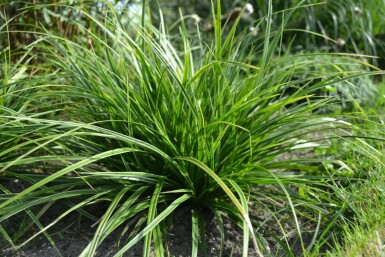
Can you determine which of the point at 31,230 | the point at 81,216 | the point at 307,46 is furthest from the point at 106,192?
the point at 307,46

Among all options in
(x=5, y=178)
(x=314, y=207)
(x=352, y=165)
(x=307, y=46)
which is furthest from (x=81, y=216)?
(x=307, y=46)

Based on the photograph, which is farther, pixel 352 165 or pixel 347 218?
pixel 352 165

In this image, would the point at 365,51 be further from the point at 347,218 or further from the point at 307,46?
the point at 347,218

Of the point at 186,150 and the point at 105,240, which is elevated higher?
the point at 186,150

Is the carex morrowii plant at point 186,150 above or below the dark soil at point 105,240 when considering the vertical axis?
above

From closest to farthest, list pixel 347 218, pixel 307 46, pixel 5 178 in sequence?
1. pixel 347 218
2. pixel 5 178
3. pixel 307 46

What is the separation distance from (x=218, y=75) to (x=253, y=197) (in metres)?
0.61

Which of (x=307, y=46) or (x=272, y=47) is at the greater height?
(x=272, y=47)

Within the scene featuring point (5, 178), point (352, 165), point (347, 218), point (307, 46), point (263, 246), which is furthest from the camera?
point (307, 46)

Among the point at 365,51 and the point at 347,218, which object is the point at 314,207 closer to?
the point at 347,218

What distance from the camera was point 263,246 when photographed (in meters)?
2.43

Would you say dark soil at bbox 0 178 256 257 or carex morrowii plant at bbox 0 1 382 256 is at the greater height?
carex morrowii plant at bbox 0 1 382 256

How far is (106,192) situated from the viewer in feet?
8.18

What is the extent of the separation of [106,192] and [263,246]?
72 cm
